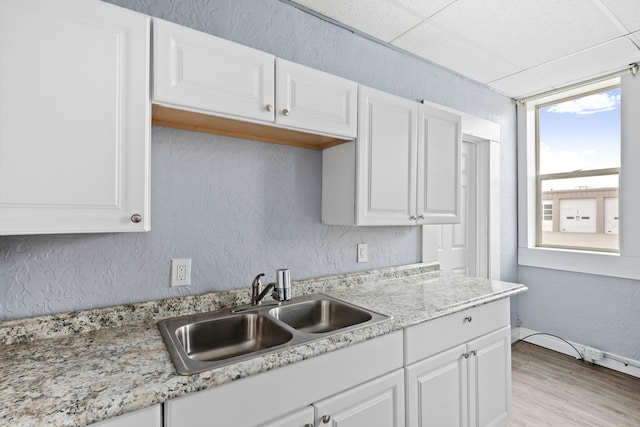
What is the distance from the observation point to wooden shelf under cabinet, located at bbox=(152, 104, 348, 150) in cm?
132

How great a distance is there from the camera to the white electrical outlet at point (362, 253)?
2123mm

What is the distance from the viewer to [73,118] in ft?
3.26

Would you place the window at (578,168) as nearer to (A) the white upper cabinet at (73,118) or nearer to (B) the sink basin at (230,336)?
(B) the sink basin at (230,336)

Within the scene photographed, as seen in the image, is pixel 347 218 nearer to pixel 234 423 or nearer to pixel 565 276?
pixel 234 423

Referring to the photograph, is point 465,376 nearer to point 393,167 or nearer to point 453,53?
point 393,167

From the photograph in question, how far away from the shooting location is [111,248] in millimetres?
1351

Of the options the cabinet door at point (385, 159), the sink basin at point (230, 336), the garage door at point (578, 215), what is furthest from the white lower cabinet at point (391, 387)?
the garage door at point (578, 215)

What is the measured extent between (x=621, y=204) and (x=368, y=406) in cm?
281

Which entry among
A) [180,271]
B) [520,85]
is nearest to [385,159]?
[180,271]

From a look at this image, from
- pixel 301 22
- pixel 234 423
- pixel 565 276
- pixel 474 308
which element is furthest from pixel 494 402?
pixel 301 22

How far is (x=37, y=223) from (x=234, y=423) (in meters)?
0.82

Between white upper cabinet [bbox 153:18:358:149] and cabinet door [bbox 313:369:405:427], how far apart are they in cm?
111

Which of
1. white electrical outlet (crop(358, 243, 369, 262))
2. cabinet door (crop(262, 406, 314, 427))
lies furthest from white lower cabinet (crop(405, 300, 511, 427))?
white electrical outlet (crop(358, 243, 369, 262))

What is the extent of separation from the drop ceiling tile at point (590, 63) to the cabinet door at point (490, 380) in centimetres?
208
